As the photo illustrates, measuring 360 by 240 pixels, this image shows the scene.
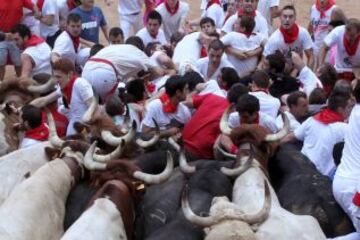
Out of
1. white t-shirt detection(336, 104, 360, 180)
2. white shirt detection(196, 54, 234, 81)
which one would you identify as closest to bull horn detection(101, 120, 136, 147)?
white t-shirt detection(336, 104, 360, 180)

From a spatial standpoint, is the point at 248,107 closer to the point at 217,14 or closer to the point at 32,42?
the point at 32,42

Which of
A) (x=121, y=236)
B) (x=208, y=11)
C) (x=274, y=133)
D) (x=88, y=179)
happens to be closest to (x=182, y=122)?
(x=274, y=133)

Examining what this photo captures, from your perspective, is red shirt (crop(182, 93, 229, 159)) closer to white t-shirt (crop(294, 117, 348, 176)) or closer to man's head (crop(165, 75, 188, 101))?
man's head (crop(165, 75, 188, 101))

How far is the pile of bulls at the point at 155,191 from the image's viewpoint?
7730 mm

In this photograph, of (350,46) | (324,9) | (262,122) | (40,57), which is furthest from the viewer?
(324,9)

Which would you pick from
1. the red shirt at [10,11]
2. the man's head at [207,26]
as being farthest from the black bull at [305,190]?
the red shirt at [10,11]

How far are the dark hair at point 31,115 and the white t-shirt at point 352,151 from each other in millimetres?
3624

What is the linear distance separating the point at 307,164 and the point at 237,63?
178 inches

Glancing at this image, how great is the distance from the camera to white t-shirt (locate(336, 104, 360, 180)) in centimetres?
852

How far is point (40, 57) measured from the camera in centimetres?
1364

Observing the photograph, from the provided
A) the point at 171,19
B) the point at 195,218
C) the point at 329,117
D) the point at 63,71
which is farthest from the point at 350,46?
the point at 195,218

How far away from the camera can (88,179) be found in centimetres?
935

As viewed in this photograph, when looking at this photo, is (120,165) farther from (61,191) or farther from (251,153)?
(251,153)

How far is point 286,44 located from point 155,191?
5.63 meters
